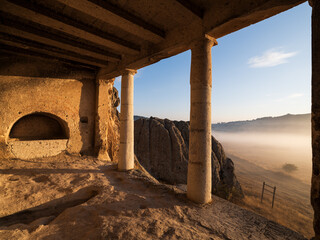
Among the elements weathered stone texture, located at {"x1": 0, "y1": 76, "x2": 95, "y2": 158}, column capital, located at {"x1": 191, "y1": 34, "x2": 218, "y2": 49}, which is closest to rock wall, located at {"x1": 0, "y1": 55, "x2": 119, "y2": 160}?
weathered stone texture, located at {"x1": 0, "y1": 76, "x2": 95, "y2": 158}

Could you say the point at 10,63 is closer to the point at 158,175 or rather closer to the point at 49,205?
the point at 49,205

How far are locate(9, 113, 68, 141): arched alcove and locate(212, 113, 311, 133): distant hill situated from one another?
192663 mm

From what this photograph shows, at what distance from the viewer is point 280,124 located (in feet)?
544

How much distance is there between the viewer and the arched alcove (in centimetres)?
731

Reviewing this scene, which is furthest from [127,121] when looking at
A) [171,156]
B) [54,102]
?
[171,156]

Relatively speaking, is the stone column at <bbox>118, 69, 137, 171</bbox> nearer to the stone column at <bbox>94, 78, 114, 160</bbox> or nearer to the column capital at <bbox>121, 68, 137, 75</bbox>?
the column capital at <bbox>121, 68, 137, 75</bbox>

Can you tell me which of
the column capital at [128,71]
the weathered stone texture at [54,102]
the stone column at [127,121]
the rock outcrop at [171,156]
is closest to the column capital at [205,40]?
the column capital at [128,71]

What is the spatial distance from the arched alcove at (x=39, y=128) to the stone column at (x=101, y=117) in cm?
156

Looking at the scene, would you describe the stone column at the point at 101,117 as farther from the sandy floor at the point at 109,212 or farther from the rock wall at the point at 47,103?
the sandy floor at the point at 109,212

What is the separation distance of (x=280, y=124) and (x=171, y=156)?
19572cm

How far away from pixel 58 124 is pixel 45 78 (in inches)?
100

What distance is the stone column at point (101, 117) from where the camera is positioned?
8.35 metres

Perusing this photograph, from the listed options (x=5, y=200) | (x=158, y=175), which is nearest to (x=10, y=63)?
(x=5, y=200)

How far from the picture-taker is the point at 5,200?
3.48m
